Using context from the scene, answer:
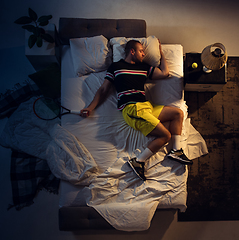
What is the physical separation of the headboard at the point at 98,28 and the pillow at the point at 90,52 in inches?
3.5

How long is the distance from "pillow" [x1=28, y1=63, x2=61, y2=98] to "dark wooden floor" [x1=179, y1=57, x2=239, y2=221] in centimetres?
159

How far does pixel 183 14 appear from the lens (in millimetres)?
Answer: 2635

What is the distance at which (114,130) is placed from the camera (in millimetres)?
1966

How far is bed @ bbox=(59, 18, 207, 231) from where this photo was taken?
1732 mm

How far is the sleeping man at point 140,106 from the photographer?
183cm

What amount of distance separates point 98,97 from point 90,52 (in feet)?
1.77

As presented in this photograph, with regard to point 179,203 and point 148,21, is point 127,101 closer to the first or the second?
point 179,203

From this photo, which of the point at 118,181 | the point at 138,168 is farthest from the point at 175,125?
the point at 118,181

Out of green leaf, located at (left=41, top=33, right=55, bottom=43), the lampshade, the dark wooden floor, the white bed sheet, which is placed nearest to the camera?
the lampshade

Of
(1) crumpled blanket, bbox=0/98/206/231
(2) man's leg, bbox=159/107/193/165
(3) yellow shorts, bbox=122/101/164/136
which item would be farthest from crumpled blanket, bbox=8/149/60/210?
(2) man's leg, bbox=159/107/193/165

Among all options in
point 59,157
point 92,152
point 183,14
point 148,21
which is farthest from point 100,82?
point 183,14

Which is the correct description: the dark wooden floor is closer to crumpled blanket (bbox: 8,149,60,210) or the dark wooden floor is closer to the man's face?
the man's face

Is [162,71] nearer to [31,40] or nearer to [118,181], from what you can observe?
[118,181]

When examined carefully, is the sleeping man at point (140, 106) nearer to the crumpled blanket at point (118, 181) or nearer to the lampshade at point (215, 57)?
the crumpled blanket at point (118, 181)
